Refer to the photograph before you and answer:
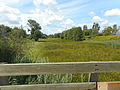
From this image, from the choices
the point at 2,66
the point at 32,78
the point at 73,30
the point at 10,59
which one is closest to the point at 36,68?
the point at 2,66

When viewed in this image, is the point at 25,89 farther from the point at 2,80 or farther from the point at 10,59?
the point at 10,59

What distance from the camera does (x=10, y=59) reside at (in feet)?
12.9

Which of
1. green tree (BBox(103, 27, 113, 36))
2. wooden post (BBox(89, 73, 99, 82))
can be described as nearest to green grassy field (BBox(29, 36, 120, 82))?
wooden post (BBox(89, 73, 99, 82))

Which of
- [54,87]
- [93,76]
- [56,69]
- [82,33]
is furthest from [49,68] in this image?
[82,33]

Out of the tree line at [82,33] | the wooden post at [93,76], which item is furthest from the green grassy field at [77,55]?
the tree line at [82,33]

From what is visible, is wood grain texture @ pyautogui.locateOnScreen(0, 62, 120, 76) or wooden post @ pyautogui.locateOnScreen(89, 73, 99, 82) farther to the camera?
wooden post @ pyautogui.locateOnScreen(89, 73, 99, 82)

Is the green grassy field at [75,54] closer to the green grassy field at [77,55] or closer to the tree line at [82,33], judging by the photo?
the green grassy field at [77,55]

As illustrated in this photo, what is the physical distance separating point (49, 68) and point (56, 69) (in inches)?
3.5

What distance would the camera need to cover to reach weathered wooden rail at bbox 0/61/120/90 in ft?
7.17

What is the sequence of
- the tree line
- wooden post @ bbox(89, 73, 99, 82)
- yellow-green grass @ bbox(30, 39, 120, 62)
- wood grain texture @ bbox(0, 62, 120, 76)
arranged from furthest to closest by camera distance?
the tree line < yellow-green grass @ bbox(30, 39, 120, 62) < wooden post @ bbox(89, 73, 99, 82) < wood grain texture @ bbox(0, 62, 120, 76)

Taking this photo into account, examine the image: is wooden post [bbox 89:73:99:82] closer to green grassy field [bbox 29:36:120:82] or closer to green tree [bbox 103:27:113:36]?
green grassy field [bbox 29:36:120:82]

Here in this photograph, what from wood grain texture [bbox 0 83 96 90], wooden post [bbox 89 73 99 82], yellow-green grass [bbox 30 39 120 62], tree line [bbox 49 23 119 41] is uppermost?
tree line [bbox 49 23 119 41]

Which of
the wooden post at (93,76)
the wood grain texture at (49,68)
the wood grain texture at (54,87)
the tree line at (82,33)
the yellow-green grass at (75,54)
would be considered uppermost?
the tree line at (82,33)

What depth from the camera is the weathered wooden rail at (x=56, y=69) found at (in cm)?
219
